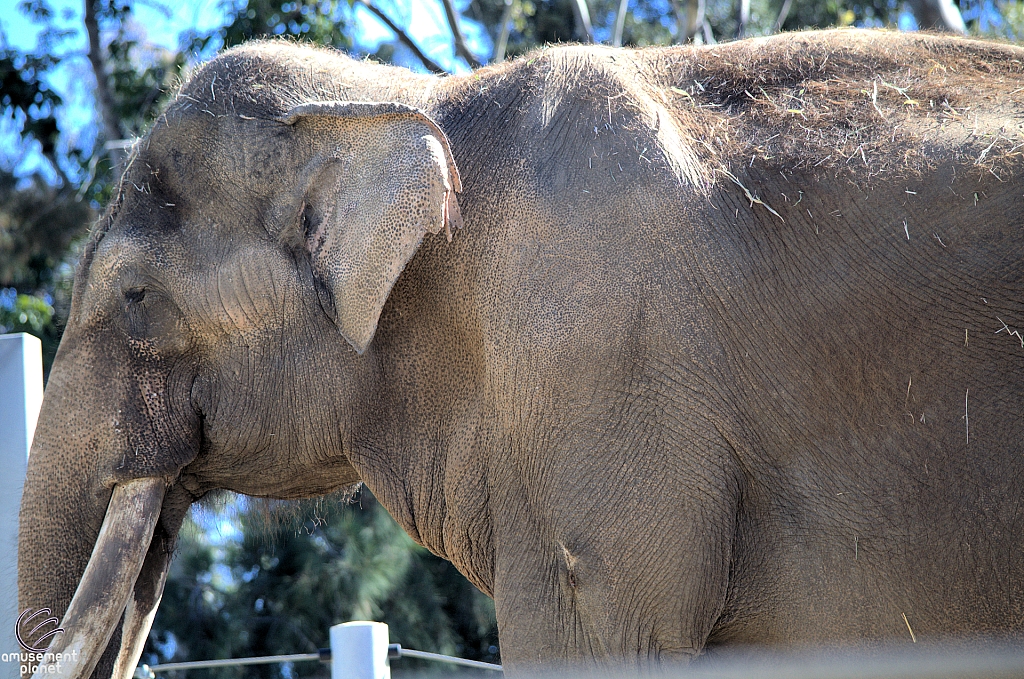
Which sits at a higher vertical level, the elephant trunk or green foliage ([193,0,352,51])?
green foliage ([193,0,352,51])

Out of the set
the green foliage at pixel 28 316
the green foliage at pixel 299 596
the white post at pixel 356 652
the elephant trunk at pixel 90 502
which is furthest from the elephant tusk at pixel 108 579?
the green foliage at pixel 299 596

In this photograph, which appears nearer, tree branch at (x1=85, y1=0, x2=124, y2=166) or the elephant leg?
the elephant leg

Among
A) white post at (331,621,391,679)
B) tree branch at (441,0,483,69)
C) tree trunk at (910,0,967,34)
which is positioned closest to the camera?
white post at (331,621,391,679)

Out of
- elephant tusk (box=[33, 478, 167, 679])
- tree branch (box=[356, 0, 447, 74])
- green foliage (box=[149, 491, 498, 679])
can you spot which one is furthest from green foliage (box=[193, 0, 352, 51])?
elephant tusk (box=[33, 478, 167, 679])

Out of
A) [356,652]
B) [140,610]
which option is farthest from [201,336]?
[356,652]

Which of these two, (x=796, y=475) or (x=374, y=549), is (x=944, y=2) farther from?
(x=796, y=475)

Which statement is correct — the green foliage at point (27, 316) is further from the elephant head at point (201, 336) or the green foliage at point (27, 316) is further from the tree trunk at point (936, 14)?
the tree trunk at point (936, 14)

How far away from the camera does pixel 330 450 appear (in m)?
2.56

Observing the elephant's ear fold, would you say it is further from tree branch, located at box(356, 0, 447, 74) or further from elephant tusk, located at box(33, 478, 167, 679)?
tree branch, located at box(356, 0, 447, 74)

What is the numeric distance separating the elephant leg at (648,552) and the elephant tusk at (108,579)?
981mm

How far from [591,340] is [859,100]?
0.77m

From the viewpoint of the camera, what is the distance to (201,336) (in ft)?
8.32

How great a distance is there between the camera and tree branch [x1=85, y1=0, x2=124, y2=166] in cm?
845

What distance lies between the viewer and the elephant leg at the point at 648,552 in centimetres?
210
